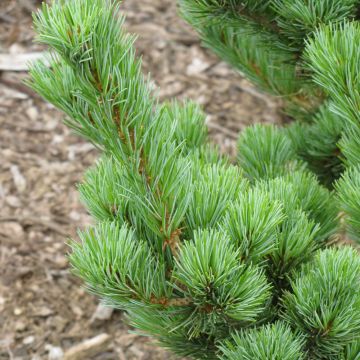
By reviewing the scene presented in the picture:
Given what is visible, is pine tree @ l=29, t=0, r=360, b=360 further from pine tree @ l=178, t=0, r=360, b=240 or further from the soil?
the soil

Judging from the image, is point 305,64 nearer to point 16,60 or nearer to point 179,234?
point 179,234

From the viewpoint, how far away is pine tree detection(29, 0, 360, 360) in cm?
126

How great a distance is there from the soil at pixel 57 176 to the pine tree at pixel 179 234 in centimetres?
63

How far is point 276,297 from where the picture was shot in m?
1.56

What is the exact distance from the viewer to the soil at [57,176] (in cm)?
252

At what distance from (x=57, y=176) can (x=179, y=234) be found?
1754mm

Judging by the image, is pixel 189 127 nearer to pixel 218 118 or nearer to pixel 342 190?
pixel 342 190

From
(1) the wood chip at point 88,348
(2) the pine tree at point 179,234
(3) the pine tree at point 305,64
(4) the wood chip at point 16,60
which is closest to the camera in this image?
(2) the pine tree at point 179,234

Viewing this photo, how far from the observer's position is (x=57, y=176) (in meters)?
3.07

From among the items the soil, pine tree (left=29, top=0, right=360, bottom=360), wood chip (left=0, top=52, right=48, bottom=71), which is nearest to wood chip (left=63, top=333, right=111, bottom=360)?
the soil

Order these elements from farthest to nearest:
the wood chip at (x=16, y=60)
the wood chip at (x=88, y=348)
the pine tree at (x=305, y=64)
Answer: the wood chip at (x=16, y=60), the wood chip at (x=88, y=348), the pine tree at (x=305, y=64)

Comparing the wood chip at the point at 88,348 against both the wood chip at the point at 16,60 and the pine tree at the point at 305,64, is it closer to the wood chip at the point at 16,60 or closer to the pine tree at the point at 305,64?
the pine tree at the point at 305,64

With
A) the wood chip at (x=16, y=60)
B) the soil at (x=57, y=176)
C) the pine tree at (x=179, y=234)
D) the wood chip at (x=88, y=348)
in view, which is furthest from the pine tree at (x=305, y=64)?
the wood chip at (x=16, y=60)

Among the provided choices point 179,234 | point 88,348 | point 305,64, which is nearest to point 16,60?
point 88,348
